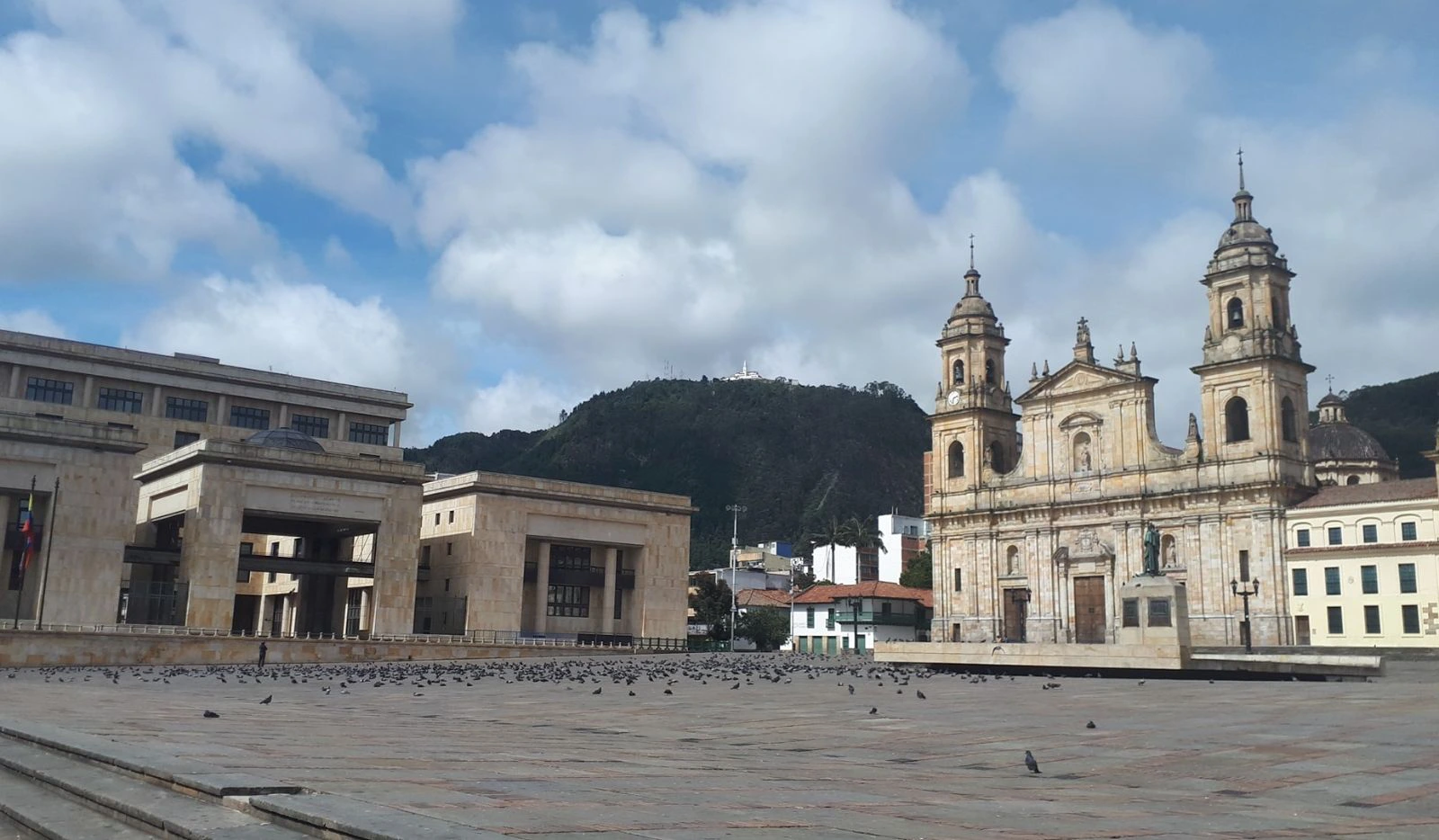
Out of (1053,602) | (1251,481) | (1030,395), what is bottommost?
(1053,602)

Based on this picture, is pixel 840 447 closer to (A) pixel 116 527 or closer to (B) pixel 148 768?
(A) pixel 116 527

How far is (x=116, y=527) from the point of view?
2227 inches

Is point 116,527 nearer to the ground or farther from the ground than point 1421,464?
nearer to the ground

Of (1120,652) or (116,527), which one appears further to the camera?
Answer: (116,527)

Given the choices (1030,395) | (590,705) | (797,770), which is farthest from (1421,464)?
(797,770)

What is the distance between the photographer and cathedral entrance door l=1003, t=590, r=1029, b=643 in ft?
229

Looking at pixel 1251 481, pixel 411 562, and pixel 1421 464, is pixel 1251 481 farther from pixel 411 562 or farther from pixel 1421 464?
pixel 1421 464

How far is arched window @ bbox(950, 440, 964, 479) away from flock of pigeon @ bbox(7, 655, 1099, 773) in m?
31.1

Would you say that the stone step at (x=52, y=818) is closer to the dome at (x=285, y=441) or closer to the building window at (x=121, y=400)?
the dome at (x=285, y=441)

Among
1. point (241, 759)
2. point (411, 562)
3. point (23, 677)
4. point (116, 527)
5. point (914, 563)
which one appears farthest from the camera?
point (914, 563)

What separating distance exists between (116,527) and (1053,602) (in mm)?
48630

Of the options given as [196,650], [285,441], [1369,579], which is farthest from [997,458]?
[196,650]

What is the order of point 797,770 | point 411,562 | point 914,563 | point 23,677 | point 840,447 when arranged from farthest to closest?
point 840,447 < point 914,563 < point 411,562 < point 23,677 < point 797,770

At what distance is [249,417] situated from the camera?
80.0 m
